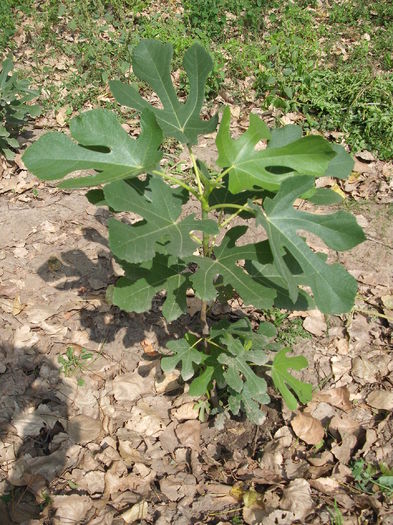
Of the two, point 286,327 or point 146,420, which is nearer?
point 146,420

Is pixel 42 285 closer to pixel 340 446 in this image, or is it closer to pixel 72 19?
pixel 340 446

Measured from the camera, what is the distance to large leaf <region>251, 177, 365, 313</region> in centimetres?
193

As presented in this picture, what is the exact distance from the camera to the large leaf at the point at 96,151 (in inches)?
78.0

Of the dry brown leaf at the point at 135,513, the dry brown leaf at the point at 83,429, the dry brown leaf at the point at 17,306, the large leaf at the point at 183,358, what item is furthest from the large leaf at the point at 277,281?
the dry brown leaf at the point at 17,306

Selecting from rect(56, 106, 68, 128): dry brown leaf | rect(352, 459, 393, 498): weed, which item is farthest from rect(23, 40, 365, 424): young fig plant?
rect(56, 106, 68, 128): dry brown leaf

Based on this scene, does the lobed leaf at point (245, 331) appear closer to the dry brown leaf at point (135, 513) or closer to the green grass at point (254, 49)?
the dry brown leaf at point (135, 513)

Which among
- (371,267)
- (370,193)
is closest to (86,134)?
(371,267)

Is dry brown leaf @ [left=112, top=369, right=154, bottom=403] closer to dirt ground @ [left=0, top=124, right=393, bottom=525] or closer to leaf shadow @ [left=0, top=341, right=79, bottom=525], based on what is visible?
dirt ground @ [left=0, top=124, right=393, bottom=525]

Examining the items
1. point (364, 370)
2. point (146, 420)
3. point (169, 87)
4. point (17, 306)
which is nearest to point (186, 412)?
point (146, 420)

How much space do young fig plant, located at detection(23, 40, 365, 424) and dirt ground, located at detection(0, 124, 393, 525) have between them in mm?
458

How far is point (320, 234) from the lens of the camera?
78.1 inches

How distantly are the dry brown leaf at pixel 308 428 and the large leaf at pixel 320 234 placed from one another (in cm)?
110

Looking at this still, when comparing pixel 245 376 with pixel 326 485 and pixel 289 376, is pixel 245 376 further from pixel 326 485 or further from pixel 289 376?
pixel 326 485

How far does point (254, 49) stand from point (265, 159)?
13.0ft
